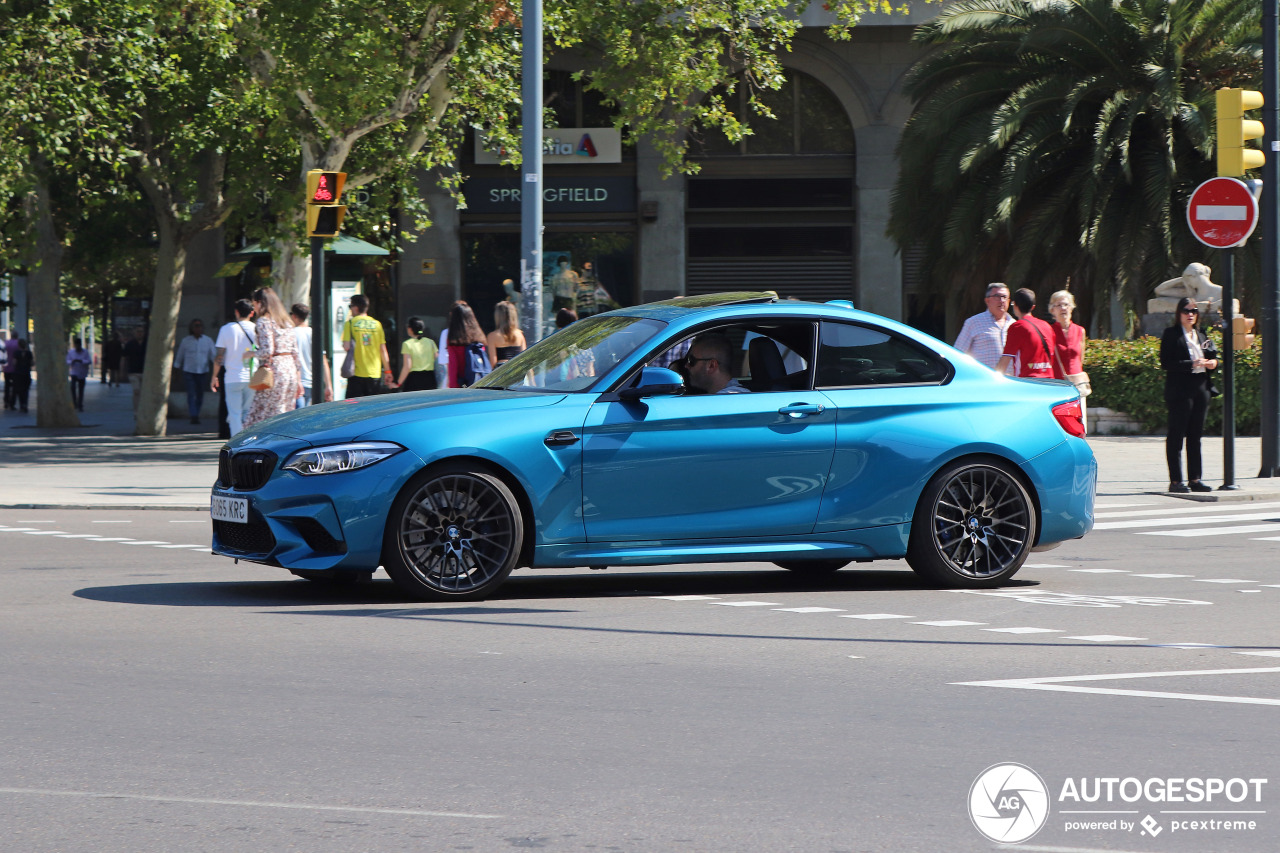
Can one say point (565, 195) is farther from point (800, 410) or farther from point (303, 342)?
point (800, 410)

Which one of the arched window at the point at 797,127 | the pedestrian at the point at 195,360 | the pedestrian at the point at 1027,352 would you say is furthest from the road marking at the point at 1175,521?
the pedestrian at the point at 195,360

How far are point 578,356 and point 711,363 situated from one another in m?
0.72

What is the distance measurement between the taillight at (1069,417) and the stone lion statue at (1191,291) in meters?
13.6

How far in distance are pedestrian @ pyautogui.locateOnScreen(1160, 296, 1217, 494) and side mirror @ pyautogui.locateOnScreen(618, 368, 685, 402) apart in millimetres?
7894

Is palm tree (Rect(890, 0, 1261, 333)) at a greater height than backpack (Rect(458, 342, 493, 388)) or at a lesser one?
greater

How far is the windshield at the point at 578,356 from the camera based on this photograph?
8820mm

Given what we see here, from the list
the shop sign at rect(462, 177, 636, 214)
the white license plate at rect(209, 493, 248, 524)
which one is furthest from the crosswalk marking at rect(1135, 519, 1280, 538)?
the shop sign at rect(462, 177, 636, 214)

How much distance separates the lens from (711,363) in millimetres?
9133

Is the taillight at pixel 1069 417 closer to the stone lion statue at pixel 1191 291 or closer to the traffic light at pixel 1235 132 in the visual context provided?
the traffic light at pixel 1235 132

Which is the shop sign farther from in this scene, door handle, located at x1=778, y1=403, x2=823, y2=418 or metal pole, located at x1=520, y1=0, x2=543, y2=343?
door handle, located at x1=778, y1=403, x2=823, y2=418

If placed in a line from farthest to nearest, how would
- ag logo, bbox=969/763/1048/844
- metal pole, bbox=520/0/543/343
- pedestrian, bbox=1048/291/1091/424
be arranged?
metal pole, bbox=520/0/543/343 < pedestrian, bbox=1048/291/1091/424 < ag logo, bbox=969/763/1048/844

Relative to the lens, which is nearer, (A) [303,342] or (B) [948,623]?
(B) [948,623]

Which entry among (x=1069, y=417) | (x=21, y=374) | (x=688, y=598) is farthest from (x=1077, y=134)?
(x=21, y=374)

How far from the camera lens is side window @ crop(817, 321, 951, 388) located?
9133 millimetres
